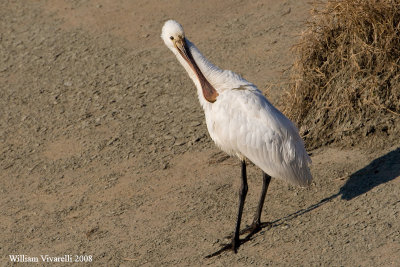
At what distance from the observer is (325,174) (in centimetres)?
852

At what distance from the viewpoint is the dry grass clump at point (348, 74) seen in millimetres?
8609

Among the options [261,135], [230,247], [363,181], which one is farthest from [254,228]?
[363,181]

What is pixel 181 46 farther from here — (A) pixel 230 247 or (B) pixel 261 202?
(A) pixel 230 247

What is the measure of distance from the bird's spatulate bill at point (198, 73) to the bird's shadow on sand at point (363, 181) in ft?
5.19

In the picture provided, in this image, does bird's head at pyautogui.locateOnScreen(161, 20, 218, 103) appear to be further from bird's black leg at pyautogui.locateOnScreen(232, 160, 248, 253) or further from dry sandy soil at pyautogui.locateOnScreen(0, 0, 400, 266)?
dry sandy soil at pyautogui.locateOnScreen(0, 0, 400, 266)

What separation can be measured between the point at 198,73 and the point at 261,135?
3.53ft

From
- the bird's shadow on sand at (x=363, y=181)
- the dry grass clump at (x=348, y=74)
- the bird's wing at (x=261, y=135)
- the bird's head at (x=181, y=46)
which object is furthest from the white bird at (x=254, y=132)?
the dry grass clump at (x=348, y=74)

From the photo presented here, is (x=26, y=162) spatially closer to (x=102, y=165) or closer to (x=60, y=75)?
(x=102, y=165)

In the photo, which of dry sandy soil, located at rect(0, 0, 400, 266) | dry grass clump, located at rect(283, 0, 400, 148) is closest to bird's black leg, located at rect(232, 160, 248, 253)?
dry sandy soil, located at rect(0, 0, 400, 266)

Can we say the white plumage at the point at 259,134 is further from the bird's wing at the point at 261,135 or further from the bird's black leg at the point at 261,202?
the bird's black leg at the point at 261,202

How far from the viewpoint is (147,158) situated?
987 centimetres

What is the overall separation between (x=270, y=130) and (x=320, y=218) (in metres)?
1.15

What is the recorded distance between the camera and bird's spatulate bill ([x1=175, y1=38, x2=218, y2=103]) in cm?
777

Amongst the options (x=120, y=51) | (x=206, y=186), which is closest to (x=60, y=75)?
(x=120, y=51)
